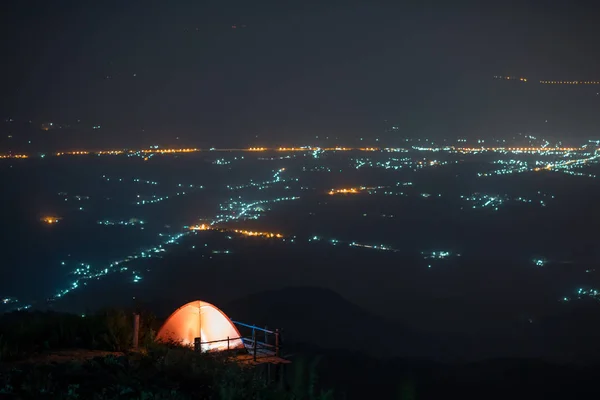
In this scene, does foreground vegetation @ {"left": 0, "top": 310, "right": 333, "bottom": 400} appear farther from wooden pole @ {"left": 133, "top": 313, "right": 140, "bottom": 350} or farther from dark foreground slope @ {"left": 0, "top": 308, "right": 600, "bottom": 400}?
wooden pole @ {"left": 133, "top": 313, "right": 140, "bottom": 350}

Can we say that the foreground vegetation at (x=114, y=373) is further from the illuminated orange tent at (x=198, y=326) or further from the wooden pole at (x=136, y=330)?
the illuminated orange tent at (x=198, y=326)

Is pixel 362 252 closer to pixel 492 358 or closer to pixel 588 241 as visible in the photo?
pixel 588 241

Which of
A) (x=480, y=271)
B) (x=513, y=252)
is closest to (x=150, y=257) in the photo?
(x=480, y=271)

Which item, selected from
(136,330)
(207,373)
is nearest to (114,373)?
(207,373)

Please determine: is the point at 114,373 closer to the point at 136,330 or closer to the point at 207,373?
the point at 207,373

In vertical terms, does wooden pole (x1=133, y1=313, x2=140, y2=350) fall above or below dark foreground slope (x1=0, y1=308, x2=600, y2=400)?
Result: above

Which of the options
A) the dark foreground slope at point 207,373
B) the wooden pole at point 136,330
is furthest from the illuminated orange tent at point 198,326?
the wooden pole at point 136,330

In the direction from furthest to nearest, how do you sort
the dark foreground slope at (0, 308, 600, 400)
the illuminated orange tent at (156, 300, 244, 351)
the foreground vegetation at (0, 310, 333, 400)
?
the illuminated orange tent at (156, 300, 244, 351), the dark foreground slope at (0, 308, 600, 400), the foreground vegetation at (0, 310, 333, 400)

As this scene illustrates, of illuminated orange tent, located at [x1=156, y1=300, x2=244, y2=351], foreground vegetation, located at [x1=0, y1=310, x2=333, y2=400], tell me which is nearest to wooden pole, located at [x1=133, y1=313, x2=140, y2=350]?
foreground vegetation, located at [x1=0, y1=310, x2=333, y2=400]

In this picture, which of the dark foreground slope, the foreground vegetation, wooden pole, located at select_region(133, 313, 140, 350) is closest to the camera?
the foreground vegetation
